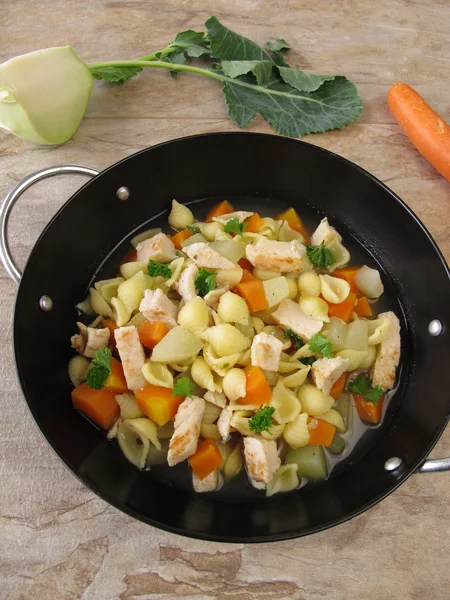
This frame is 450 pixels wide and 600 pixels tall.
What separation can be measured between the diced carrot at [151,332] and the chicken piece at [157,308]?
2 cm

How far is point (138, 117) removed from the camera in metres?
2.51

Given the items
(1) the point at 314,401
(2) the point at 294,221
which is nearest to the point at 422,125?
(2) the point at 294,221

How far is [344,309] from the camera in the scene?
2.08 m

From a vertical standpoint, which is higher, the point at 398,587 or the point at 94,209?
the point at 94,209

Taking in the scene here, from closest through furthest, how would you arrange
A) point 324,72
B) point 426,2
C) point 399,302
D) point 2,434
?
point 2,434, point 399,302, point 324,72, point 426,2

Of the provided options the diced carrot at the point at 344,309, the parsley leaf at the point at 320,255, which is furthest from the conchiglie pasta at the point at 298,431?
the parsley leaf at the point at 320,255

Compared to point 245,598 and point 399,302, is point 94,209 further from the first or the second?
point 245,598

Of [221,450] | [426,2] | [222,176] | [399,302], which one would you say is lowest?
[221,450]

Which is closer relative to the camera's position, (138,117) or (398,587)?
(398,587)

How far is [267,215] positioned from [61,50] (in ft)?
3.42

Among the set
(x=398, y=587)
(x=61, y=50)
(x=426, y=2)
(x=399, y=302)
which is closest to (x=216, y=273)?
(x=399, y=302)

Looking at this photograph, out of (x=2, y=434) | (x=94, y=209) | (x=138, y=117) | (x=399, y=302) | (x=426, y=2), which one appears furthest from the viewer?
(x=426, y=2)

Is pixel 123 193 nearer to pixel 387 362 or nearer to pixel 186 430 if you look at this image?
pixel 186 430

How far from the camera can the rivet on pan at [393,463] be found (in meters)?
1.92
